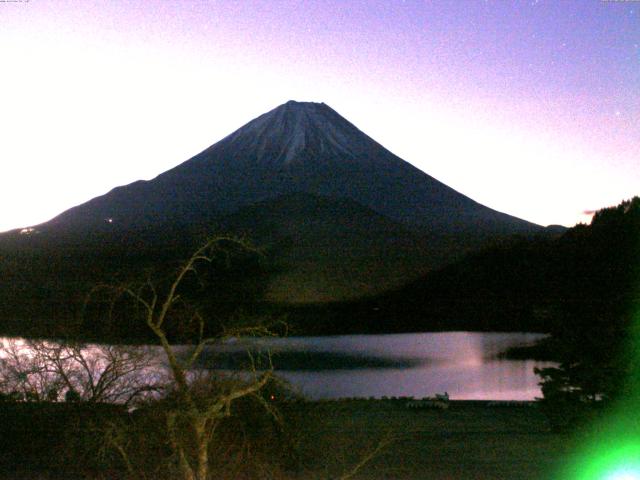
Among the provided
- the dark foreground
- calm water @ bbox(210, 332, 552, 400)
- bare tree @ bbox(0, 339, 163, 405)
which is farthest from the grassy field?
calm water @ bbox(210, 332, 552, 400)

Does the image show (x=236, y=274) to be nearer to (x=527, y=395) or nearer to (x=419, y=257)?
(x=527, y=395)

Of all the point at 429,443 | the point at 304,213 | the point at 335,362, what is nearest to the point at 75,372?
the point at 429,443

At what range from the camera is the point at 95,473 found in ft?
23.1

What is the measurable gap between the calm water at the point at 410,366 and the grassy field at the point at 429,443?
1.90 metres

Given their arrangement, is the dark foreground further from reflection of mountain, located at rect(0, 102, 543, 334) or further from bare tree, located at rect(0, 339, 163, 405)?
reflection of mountain, located at rect(0, 102, 543, 334)

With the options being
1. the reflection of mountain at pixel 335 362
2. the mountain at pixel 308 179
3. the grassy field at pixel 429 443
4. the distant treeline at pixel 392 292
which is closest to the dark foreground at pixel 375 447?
the grassy field at pixel 429 443

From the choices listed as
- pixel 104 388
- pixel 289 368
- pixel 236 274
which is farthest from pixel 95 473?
pixel 236 274

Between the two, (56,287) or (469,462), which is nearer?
(469,462)

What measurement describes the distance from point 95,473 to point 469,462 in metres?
4.10

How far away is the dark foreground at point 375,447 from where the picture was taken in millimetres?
7480

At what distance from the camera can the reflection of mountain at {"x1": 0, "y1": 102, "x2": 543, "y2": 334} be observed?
40.6 meters

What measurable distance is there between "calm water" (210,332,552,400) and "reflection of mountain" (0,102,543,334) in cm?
724

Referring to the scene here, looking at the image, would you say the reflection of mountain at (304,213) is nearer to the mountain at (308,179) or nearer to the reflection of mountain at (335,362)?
the mountain at (308,179)

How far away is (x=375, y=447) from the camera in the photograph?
8.62 metres
